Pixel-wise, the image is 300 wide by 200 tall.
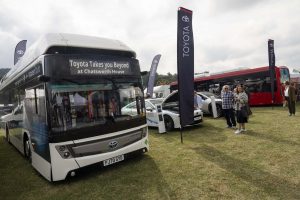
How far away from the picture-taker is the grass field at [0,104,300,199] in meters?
4.96

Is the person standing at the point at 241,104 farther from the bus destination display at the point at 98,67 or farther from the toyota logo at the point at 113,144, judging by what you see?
the toyota logo at the point at 113,144

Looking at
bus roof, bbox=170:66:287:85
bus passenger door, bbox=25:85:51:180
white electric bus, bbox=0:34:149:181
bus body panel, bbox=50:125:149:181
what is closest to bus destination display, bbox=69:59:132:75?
white electric bus, bbox=0:34:149:181

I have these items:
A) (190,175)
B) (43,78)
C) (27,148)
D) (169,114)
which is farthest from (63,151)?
(169,114)

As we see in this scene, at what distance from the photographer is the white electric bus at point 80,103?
5.57 meters

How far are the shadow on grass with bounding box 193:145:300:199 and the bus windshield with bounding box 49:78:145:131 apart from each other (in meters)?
2.34

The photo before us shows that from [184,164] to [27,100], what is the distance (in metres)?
4.39

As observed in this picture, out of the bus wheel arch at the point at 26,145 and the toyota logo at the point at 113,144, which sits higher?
the toyota logo at the point at 113,144

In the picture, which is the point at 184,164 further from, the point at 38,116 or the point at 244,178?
the point at 38,116

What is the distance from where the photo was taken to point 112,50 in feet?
21.5

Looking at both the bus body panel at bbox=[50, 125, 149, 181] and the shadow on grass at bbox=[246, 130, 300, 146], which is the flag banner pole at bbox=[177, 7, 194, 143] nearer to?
the shadow on grass at bbox=[246, 130, 300, 146]

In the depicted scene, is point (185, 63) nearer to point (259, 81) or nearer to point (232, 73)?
point (259, 81)

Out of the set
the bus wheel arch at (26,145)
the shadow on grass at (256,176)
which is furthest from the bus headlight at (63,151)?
the shadow on grass at (256,176)

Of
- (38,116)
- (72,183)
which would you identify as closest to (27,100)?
(38,116)

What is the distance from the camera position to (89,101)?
5980 mm
